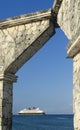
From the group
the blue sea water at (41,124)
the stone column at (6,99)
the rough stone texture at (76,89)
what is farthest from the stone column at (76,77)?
the blue sea water at (41,124)

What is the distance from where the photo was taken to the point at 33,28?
733 centimetres

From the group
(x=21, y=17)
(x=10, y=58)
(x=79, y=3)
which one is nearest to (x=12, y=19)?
(x=21, y=17)

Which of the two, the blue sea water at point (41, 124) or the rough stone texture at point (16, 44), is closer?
the rough stone texture at point (16, 44)

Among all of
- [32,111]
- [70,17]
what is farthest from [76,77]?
[32,111]

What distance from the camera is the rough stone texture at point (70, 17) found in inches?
206

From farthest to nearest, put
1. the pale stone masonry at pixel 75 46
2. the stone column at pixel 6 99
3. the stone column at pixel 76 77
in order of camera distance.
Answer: the stone column at pixel 6 99 < the stone column at pixel 76 77 < the pale stone masonry at pixel 75 46

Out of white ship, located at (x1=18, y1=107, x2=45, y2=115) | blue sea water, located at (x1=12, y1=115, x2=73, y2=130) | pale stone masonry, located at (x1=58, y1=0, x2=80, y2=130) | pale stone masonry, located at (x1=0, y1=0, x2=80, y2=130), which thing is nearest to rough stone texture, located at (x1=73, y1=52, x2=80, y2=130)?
pale stone masonry, located at (x1=58, y1=0, x2=80, y2=130)

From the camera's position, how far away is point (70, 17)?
5707mm

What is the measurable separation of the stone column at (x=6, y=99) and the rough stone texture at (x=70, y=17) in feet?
5.00

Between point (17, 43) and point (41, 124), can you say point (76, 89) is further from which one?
point (41, 124)

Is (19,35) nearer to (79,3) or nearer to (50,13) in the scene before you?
(50,13)

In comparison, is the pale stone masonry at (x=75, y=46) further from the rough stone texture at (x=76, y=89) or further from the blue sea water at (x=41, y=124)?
the blue sea water at (x=41, y=124)

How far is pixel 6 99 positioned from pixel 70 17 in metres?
2.51

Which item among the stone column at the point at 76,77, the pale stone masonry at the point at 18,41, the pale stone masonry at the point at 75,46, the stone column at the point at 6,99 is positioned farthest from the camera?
the stone column at the point at 6,99
